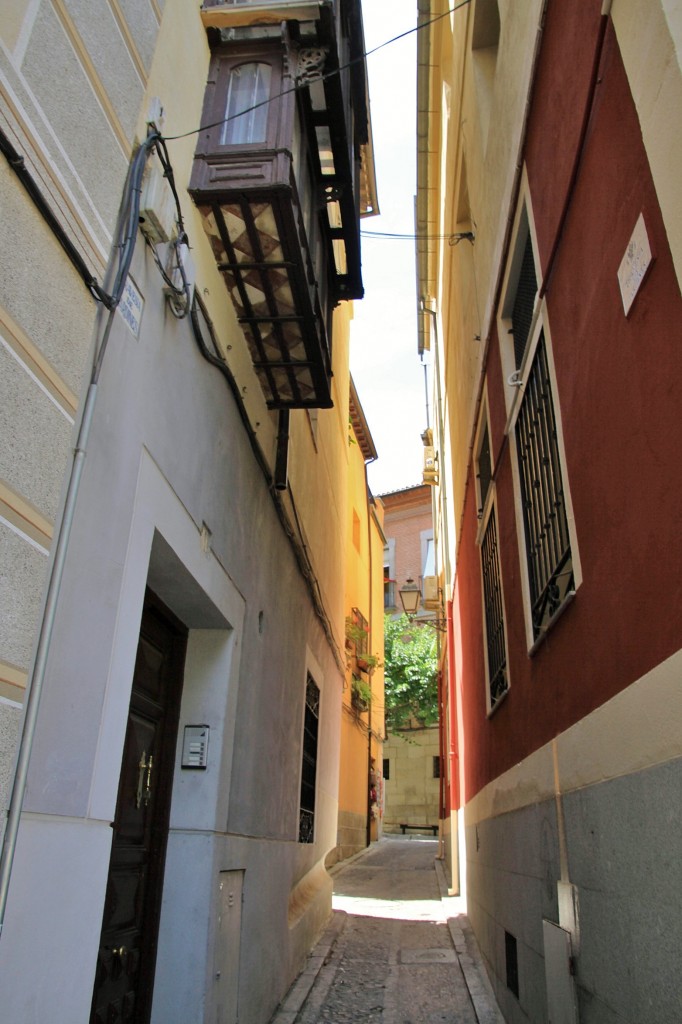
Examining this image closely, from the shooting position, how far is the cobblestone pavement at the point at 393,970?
17.1 feet

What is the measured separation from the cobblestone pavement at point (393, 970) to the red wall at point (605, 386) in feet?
8.01

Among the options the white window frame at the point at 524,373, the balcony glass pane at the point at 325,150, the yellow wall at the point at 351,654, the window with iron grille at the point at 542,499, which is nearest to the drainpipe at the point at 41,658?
the white window frame at the point at 524,373

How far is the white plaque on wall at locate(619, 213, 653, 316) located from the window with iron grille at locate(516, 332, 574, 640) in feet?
4.04

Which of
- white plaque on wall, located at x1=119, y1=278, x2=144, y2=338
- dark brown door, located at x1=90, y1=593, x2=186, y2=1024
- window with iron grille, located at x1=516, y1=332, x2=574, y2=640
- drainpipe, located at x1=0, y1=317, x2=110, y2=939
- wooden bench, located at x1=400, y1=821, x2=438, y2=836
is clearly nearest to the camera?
drainpipe, located at x1=0, y1=317, x2=110, y2=939

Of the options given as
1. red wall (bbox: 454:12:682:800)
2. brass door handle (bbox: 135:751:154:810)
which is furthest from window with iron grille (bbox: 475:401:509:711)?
brass door handle (bbox: 135:751:154:810)

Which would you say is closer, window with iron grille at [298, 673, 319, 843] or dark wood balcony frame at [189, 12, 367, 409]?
dark wood balcony frame at [189, 12, 367, 409]

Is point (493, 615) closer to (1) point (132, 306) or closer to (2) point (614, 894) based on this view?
(2) point (614, 894)

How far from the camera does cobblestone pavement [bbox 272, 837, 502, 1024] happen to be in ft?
17.1

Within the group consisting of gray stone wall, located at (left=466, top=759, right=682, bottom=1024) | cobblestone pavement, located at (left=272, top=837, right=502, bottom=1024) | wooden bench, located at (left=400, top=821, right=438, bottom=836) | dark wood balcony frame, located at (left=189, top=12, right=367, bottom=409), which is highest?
dark wood balcony frame, located at (left=189, top=12, right=367, bottom=409)

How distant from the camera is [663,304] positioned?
2193mm

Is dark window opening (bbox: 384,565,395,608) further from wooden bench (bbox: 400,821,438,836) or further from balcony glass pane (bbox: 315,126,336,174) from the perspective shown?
balcony glass pane (bbox: 315,126,336,174)

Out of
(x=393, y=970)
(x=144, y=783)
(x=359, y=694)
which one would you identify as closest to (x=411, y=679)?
(x=359, y=694)

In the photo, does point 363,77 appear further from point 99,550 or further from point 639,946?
point 639,946

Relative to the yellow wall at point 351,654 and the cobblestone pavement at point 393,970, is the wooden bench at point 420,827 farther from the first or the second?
the cobblestone pavement at point 393,970
